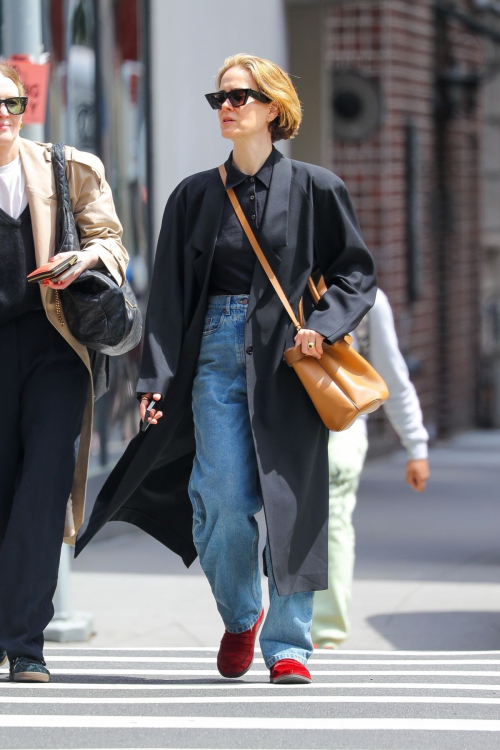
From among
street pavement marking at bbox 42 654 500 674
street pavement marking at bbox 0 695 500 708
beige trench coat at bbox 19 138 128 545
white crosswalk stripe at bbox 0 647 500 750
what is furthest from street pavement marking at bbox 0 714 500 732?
street pavement marking at bbox 42 654 500 674

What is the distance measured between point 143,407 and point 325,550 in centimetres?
71

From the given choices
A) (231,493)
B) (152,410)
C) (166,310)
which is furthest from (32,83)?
(231,493)

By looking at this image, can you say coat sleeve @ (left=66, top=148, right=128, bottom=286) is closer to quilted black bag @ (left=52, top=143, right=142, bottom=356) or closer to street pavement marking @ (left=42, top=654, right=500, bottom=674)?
quilted black bag @ (left=52, top=143, right=142, bottom=356)

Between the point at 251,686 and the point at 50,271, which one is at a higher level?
the point at 50,271

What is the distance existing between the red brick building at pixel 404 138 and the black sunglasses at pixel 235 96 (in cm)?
844

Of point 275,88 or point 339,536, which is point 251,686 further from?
point 275,88

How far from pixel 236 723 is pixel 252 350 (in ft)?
3.63

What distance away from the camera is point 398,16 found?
13383 mm

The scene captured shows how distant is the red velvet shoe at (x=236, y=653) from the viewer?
4.41 m

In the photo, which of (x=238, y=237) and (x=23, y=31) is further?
(x=23, y=31)

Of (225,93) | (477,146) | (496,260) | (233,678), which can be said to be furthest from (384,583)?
(496,260)

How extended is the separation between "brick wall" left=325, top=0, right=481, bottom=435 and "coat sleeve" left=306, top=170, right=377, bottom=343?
8322 millimetres

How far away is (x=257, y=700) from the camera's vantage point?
4.08m

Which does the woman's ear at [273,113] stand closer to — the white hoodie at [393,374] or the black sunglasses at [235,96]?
the black sunglasses at [235,96]
